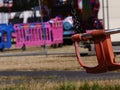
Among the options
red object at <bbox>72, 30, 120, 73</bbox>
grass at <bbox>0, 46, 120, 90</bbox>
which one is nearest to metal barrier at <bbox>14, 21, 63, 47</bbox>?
grass at <bbox>0, 46, 120, 90</bbox>

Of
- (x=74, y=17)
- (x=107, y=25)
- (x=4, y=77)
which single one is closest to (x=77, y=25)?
(x=74, y=17)

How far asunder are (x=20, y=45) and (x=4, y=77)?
11.9 metres

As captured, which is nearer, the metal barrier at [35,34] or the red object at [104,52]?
the red object at [104,52]

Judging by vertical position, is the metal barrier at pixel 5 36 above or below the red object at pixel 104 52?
below

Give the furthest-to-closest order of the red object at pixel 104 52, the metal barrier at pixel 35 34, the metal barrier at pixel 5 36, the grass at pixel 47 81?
the metal barrier at pixel 5 36 → the metal barrier at pixel 35 34 → the grass at pixel 47 81 → the red object at pixel 104 52

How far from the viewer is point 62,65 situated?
52.2 feet

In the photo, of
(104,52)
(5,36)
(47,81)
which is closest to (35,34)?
(5,36)

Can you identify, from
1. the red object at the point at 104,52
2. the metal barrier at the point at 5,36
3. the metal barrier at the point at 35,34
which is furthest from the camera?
the metal barrier at the point at 5,36

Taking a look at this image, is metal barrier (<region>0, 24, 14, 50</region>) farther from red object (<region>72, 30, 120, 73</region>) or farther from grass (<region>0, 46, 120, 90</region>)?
red object (<region>72, 30, 120, 73</region>)

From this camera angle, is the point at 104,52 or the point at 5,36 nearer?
the point at 104,52

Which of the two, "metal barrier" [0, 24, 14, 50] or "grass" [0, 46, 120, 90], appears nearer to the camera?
"grass" [0, 46, 120, 90]

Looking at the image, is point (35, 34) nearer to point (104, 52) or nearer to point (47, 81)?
point (47, 81)

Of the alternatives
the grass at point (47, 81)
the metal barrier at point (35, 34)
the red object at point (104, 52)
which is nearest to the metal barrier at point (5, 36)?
the metal barrier at point (35, 34)

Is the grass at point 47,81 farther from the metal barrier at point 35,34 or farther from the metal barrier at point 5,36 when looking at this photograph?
the metal barrier at point 5,36
